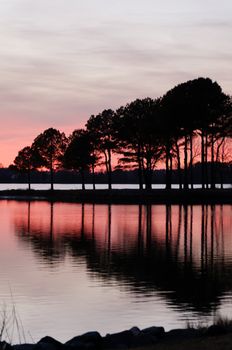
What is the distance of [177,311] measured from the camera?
22141 millimetres

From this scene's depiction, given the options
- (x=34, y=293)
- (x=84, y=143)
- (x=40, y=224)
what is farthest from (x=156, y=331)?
(x=84, y=143)

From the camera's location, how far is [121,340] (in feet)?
55.2

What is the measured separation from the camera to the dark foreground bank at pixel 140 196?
103312mm

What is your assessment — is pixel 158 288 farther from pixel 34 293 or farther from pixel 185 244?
pixel 185 244

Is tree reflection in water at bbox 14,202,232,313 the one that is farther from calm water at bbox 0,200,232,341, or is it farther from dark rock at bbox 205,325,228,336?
dark rock at bbox 205,325,228,336

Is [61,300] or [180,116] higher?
[180,116]

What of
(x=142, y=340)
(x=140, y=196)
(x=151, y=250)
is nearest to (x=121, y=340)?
(x=142, y=340)

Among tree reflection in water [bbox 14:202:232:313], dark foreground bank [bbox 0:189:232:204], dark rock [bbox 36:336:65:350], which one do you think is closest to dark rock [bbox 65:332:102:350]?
dark rock [bbox 36:336:65:350]

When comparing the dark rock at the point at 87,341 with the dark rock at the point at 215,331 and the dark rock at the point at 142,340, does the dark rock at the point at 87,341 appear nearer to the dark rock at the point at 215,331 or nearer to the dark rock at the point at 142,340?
the dark rock at the point at 142,340

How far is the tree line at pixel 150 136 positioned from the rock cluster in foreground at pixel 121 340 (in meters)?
91.2

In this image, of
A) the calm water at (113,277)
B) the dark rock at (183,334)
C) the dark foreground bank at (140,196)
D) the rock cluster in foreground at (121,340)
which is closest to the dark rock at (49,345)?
the rock cluster in foreground at (121,340)

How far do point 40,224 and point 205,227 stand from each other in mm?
14524

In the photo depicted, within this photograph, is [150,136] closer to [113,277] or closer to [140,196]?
[140,196]

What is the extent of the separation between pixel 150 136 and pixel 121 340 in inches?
4441
